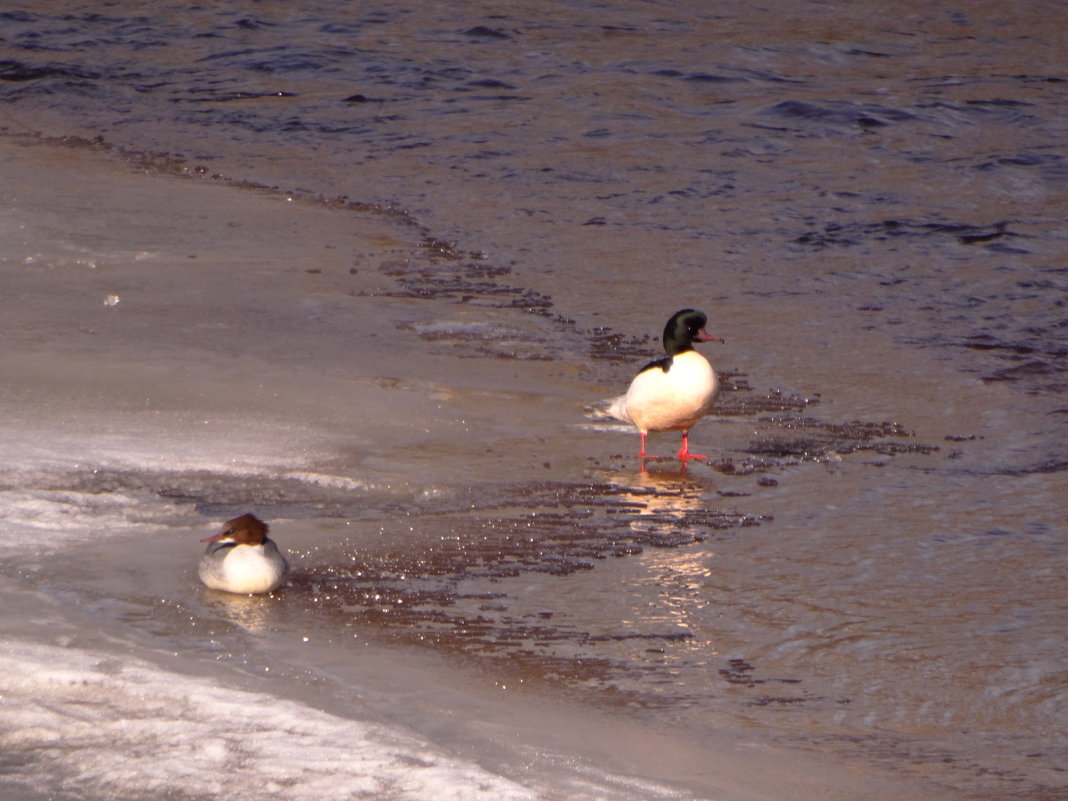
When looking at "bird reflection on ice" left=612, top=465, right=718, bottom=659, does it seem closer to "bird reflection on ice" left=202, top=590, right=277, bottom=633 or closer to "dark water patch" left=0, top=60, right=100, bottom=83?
"bird reflection on ice" left=202, top=590, right=277, bottom=633

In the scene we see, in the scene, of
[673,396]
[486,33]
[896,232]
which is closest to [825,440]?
[673,396]

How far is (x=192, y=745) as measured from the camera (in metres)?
3.63

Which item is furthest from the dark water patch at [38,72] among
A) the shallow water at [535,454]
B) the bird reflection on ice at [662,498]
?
the bird reflection on ice at [662,498]

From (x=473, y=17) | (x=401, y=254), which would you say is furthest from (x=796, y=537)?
(x=473, y=17)

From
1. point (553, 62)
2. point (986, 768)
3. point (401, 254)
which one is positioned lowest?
point (986, 768)

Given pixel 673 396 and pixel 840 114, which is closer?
pixel 673 396

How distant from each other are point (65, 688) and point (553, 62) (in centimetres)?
1649

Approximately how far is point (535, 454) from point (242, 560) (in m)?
2.14

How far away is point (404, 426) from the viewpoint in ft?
22.7

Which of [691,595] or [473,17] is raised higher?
[473,17]

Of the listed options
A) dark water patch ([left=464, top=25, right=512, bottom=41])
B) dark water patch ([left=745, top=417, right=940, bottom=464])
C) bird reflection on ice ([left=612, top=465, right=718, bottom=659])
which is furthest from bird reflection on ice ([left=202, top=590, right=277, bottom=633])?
dark water patch ([left=464, top=25, right=512, bottom=41])

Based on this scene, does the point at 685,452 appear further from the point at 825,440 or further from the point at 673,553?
the point at 673,553

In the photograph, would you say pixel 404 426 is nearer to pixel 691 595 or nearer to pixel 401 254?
pixel 691 595

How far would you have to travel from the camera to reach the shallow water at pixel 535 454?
3975 mm
